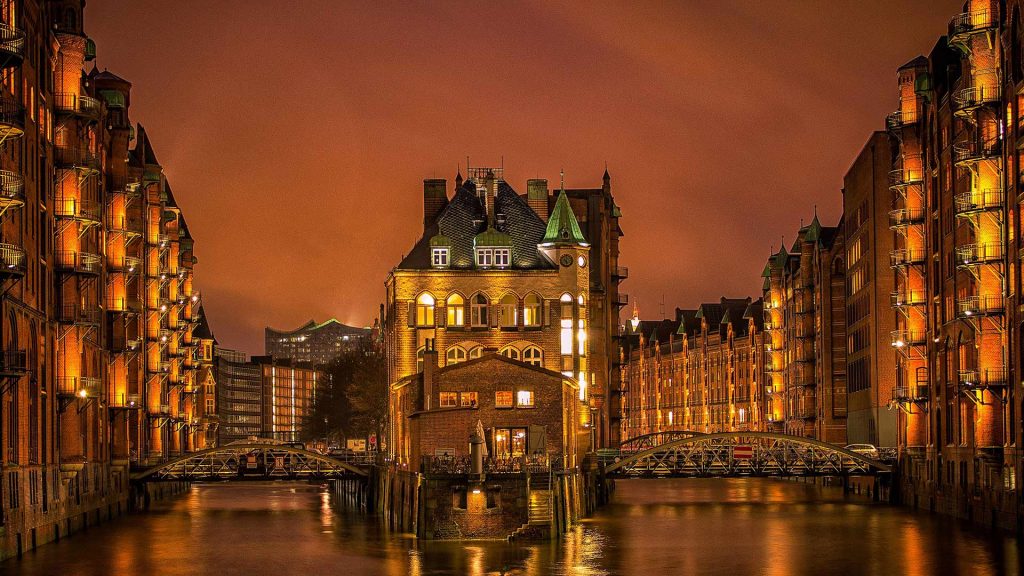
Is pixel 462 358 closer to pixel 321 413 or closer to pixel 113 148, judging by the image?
pixel 113 148

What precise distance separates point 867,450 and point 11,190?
64.2 meters

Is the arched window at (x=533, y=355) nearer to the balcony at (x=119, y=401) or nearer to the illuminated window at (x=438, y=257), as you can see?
the illuminated window at (x=438, y=257)

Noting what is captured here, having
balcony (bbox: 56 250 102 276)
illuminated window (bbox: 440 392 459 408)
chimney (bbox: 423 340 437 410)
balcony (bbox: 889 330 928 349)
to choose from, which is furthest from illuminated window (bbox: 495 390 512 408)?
balcony (bbox: 889 330 928 349)

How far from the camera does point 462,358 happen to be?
99562 millimetres

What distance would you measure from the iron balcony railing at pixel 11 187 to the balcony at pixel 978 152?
40.3 m

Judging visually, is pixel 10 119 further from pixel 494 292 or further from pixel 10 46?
pixel 494 292

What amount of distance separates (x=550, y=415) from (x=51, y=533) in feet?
75.9

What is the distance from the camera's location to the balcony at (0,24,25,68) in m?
56.3

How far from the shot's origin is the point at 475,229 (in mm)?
103625

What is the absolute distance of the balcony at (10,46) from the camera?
56281 millimetres

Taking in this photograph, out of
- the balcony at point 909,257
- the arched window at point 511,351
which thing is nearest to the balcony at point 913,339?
the balcony at point 909,257

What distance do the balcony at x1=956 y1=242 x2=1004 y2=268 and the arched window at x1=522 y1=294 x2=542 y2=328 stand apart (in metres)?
34.1

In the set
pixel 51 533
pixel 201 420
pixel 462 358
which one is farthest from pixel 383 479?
pixel 201 420

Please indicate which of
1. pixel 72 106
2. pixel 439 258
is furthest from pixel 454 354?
pixel 72 106
